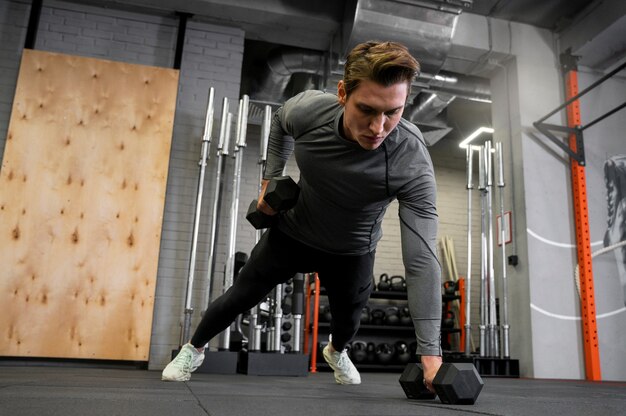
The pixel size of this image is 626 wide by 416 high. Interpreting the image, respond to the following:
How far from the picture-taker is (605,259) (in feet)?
14.4

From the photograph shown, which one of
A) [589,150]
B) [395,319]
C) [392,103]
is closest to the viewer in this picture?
[392,103]

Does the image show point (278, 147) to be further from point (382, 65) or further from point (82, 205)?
point (82, 205)

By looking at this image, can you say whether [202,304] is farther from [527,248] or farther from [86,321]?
[527,248]

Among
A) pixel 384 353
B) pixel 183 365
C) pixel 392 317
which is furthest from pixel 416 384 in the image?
pixel 392 317

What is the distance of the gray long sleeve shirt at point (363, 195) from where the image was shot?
5.19 ft

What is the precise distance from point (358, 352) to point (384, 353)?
1.10 ft

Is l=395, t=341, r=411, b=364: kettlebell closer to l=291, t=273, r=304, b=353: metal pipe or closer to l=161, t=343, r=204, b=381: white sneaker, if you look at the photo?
l=291, t=273, r=304, b=353: metal pipe

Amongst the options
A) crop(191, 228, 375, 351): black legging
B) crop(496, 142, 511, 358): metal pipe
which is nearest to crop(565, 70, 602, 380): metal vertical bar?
crop(496, 142, 511, 358): metal pipe

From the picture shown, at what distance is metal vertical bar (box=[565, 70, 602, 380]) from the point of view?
4.13 metres

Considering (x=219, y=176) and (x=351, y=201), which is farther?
(x=219, y=176)

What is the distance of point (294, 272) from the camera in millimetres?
2119

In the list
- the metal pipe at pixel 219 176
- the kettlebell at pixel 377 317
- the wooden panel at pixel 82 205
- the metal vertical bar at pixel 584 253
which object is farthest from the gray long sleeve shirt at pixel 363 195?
the kettlebell at pixel 377 317

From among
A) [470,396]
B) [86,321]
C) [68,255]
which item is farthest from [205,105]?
[470,396]

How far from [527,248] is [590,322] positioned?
0.73m
